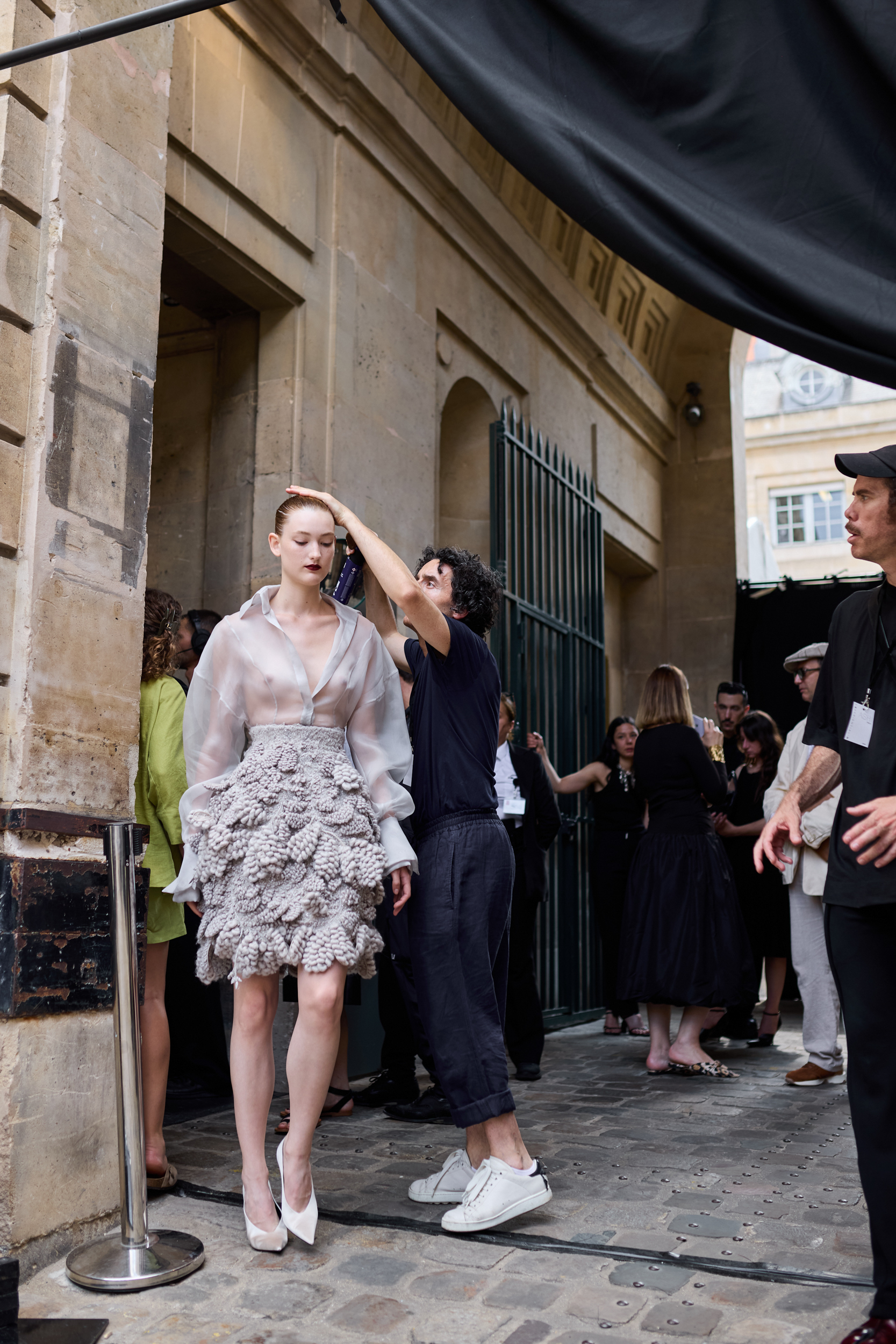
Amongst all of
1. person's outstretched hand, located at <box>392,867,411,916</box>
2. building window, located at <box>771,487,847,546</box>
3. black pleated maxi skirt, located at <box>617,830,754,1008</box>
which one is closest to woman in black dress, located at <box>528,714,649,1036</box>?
black pleated maxi skirt, located at <box>617,830,754,1008</box>

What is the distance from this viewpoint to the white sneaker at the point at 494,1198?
3.09 metres

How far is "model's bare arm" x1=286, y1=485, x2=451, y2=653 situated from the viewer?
→ 124 inches

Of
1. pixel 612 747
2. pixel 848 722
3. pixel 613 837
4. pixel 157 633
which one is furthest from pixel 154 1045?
pixel 612 747

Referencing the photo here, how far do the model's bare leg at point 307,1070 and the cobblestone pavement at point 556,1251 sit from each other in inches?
6.9

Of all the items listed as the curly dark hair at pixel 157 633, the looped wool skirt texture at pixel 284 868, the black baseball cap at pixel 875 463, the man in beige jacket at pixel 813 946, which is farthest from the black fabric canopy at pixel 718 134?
the man in beige jacket at pixel 813 946

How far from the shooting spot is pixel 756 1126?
4.52 meters

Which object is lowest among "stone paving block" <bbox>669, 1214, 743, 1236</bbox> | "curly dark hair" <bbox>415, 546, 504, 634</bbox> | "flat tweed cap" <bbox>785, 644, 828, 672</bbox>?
"stone paving block" <bbox>669, 1214, 743, 1236</bbox>

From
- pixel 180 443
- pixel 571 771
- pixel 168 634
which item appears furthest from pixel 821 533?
pixel 168 634

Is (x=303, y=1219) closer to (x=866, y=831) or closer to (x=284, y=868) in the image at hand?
(x=284, y=868)

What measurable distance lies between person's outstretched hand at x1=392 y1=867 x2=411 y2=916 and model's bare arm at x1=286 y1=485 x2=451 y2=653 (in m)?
0.62

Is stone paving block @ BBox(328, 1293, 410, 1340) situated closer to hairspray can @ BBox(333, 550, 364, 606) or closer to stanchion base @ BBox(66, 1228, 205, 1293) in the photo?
stanchion base @ BBox(66, 1228, 205, 1293)

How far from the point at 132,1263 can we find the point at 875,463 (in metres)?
2.50

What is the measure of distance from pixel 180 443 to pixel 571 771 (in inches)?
129

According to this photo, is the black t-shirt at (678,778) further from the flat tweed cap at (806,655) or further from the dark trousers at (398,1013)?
the dark trousers at (398,1013)
